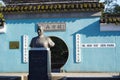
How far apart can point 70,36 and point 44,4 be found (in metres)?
1.88

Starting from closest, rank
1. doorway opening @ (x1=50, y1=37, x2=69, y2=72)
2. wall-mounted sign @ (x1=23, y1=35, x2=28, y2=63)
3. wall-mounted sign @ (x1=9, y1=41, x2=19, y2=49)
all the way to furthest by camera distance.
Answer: wall-mounted sign @ (x1=23, y1=35, x2=28, y2=63)
wall-mounted sign @ (x1=9, y1=41, x2=19, y2=49)
doorway opening @ (x1=50, y1=37, x2=69, y2=72)

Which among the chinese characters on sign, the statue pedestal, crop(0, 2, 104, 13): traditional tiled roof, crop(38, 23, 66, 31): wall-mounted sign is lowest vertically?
the statue pedestal

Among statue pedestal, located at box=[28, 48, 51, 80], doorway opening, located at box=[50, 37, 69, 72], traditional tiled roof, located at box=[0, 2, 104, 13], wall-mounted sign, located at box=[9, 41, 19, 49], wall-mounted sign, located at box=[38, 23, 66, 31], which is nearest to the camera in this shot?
statue pedestal, located at box=[28, 48, 51, 80]

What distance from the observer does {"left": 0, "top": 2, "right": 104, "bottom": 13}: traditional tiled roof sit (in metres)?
15.7

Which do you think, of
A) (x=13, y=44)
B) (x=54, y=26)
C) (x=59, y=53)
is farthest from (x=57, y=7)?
(x=59, y=53)

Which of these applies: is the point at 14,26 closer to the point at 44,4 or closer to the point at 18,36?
the point at 18,36

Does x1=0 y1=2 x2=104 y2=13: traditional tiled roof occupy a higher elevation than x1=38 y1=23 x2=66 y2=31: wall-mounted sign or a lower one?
higher

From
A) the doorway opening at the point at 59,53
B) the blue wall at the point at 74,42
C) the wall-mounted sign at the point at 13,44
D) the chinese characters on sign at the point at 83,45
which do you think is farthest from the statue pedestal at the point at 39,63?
the doorway opening at the point at 59,53

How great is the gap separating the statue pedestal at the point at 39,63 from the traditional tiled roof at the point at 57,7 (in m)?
4.48

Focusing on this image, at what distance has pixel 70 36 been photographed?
15977 mm

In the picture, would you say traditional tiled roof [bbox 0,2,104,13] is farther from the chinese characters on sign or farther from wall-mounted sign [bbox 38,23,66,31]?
the chinese characters on sign

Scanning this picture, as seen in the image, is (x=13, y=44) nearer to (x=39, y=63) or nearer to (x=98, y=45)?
(x=98, y=45)

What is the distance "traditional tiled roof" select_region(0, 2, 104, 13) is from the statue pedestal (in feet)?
14.7

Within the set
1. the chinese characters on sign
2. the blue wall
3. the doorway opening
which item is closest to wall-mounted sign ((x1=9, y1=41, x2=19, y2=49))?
the blue wall
